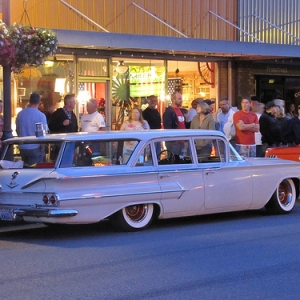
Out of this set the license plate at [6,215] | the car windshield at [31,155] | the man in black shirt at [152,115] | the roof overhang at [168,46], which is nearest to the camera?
the license plate at [6,215]

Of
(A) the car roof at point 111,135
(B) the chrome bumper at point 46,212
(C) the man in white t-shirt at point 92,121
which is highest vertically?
(C) the man in white t-shirt at point 92,121

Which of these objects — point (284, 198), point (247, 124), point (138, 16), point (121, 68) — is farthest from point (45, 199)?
point (138, 16)

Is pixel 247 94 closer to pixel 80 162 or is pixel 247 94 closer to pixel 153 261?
pixel 80 162

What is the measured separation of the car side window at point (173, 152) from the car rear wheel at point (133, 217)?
2.28 ft

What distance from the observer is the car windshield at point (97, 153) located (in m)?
9.05

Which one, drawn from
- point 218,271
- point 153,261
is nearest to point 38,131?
point 153,261

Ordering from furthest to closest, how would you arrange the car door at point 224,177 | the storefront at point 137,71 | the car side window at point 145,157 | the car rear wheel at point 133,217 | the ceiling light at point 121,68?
the ceiling light at point 121,68, the storefront at point 137,71, the car door at point 224,177, the car side window at point 145,157, the car rear wheel at point 133,217

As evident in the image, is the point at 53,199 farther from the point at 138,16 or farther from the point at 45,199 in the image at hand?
the point at 138,16

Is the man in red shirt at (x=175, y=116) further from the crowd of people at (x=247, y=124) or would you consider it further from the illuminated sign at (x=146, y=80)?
the illuminated sign at (x=146, y=80)

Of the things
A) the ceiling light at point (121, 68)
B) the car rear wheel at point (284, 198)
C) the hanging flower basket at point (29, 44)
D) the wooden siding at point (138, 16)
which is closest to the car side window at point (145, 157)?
the car rear wheel at point (284, 198)

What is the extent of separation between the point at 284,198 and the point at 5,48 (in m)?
5.10

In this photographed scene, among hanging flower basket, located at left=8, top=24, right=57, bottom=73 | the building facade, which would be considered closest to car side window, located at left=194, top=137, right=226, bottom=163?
hanging flower basket, located at left=8, top=24, right=57, bottom=73

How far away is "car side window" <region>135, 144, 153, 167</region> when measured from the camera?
31.3ft

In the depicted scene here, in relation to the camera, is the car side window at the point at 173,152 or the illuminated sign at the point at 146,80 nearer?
the car side window at the point at 173,152
